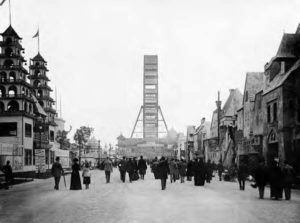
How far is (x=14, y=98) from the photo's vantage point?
49.5m

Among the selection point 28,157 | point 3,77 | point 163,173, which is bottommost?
point 28,157

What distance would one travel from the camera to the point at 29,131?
51688 millimetres

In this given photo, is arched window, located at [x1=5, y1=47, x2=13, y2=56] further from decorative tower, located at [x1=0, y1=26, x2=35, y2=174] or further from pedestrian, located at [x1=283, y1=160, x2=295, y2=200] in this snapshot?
pedestrian, located at [x1=283, y1=160, x2=295, y2=200]

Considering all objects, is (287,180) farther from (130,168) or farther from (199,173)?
(130,168)

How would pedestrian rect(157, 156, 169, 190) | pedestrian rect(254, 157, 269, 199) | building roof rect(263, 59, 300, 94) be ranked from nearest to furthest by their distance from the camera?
pedestrian rect(254, 157, 269, 199)
pedestrian rect(157, 156, 169, 190)
building roof rect(263, 59, 300, 94)

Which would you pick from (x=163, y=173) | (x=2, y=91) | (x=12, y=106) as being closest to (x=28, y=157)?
(x=12, y=106)

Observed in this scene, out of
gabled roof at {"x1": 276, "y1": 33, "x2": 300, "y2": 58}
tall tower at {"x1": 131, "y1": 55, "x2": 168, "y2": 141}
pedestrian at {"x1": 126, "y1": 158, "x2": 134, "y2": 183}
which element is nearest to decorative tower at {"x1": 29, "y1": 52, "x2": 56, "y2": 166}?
pedestrian at {"x1": 126, "y1": 158, "x2": 134, "y2": 183}

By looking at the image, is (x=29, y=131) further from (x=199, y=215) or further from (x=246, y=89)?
(x=199, y=215)

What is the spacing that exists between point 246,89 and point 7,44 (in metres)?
24.9

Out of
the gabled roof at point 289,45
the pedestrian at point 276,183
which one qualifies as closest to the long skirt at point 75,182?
the pedestrian at point 276,183

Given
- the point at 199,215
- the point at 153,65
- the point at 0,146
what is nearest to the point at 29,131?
the point at 0,146

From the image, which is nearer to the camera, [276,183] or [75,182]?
[276,183]

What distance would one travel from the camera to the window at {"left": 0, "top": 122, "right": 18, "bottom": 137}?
160ft

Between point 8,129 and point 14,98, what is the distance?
10.9 feet
